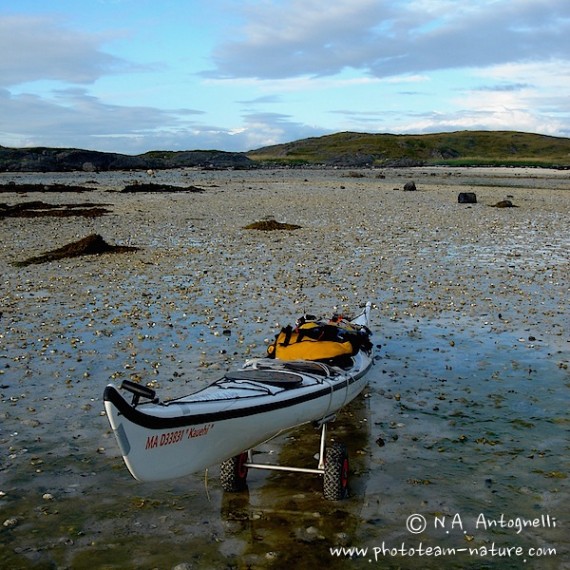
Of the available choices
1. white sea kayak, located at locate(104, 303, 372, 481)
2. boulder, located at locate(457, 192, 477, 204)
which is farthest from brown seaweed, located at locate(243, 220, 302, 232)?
white sea kayak, located at locate(104, 303, 372, 481)

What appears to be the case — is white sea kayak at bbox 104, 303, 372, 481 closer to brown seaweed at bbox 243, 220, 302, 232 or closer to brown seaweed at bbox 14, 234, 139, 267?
brown seaweed at bbox 14, 234, 139, 267

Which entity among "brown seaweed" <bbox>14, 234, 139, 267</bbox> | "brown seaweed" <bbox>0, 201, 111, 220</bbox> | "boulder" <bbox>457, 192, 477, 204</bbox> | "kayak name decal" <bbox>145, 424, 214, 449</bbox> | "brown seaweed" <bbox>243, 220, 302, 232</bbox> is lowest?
"kayak name decal" <bbox>145, 424, 214, 449</bbox>

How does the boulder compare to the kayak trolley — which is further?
the boulder

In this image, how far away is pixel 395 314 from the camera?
15.8 meters

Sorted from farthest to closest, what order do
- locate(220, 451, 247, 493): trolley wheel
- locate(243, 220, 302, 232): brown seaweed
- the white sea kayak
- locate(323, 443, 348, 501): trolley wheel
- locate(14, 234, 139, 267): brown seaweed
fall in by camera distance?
locate(243, 220, 302, 232): brown seaweed, locate(14, 234, 139, 267): brown seaweed, locate(220, 451, 247, 493): trolley wheel, locate(323, 443, 348, 501): trolley wheel, the white sea kayak

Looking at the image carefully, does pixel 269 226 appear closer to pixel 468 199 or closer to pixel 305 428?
pixel 305 428

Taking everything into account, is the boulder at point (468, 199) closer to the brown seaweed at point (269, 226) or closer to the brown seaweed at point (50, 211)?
the brown seaweed at point (269, 226)

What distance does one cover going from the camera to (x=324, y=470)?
24.7 feet

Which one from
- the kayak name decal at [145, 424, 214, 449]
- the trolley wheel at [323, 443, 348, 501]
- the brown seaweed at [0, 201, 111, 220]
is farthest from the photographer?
the brown seaweed at [0, 201, 111, 220]

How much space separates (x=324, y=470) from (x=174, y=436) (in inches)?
82.6

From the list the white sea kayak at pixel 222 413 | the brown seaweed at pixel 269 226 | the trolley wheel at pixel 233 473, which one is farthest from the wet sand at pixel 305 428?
the brown seaweed at pixel 269 226

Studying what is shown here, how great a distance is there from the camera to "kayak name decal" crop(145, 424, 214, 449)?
616 centimetres

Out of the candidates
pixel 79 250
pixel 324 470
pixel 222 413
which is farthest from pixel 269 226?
pixel 222 413

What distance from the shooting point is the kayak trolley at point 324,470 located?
7449 millimetres
